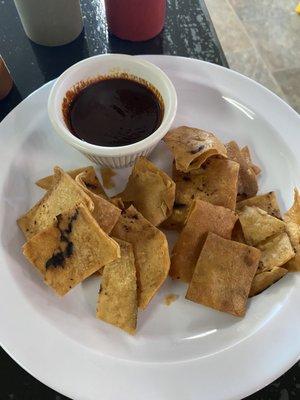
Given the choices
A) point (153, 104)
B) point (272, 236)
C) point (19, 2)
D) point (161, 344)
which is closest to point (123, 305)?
point (161, 344)

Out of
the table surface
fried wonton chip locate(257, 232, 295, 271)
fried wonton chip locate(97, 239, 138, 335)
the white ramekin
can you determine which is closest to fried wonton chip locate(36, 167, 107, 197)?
the white ramekin

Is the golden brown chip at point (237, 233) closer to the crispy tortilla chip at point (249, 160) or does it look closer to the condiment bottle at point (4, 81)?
the crispy tortilla chip at point (249, 160)

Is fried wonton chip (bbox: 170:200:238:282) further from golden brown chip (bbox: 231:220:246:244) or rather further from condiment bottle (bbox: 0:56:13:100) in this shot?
condiment bottle (bbox: 0:56:13:100)

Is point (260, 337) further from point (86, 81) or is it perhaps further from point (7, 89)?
point (7, 89)

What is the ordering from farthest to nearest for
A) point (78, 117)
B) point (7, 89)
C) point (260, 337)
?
point (7, 89)
point (78, 117)
point (260, 337)

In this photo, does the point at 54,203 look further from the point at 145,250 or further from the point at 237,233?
the point at 237,233

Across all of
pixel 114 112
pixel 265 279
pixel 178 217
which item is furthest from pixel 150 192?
pixel 265 279

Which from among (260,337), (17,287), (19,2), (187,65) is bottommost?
(260,337)

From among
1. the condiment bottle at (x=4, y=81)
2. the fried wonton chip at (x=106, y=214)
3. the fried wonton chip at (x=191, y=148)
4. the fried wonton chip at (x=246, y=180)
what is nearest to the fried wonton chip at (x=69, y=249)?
the fried wonton chip at (x=106, y=214)
